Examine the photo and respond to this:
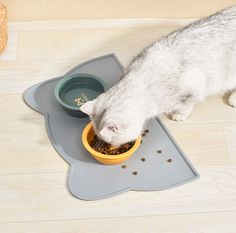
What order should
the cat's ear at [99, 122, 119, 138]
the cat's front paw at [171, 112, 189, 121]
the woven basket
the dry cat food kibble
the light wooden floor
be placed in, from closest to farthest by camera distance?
the cat's ear at [99, 122, 119, 138] → the light wooden floor → the dry cat food kibble → the cat's front paw at [171, 112, 189, 121] → the woven basket

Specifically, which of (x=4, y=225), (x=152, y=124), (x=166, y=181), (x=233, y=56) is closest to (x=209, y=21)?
(x=233, y=56)

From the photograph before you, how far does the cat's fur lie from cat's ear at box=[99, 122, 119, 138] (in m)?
0.04

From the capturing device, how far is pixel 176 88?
1822 mm

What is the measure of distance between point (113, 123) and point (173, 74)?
14.7 inches

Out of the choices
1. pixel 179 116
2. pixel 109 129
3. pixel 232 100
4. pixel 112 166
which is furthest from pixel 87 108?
pixel 232 100

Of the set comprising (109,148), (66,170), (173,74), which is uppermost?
(173,74)

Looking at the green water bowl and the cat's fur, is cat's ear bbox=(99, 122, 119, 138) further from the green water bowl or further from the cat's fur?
the green water bowl

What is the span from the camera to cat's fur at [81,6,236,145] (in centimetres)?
172

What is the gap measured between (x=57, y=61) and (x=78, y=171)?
2.25ft

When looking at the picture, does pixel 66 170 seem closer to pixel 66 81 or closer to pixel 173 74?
pixel 66 81

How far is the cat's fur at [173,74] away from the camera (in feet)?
5.65

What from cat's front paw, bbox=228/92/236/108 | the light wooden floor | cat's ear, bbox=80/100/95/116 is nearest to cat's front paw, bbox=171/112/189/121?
the light wooden floor

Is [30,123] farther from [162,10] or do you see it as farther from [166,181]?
[162,10]

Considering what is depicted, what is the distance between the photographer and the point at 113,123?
5.32ft
